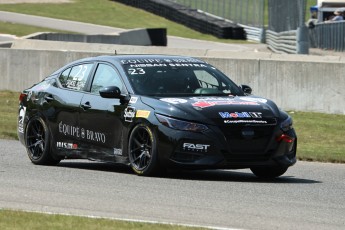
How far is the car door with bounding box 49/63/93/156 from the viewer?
13.0 m

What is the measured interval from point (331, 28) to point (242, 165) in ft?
95.6

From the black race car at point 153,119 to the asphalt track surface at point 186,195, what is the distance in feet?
0.76

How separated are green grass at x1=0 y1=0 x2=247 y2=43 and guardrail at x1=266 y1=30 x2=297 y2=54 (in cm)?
707

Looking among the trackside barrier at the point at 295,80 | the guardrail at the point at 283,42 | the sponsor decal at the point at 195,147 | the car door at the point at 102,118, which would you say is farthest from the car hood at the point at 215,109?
the guardrail at the point at 283,42

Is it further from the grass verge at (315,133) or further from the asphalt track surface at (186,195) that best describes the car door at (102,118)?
the grass verge at (315,133)

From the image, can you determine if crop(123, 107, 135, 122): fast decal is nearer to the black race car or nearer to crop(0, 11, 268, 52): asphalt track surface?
the black race car

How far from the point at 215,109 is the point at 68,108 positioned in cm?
220

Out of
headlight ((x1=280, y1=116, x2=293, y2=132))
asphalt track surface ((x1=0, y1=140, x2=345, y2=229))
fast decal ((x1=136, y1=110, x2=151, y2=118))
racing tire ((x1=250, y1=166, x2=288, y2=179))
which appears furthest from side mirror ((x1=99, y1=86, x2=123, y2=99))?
headlight ((x1=280, y1=116, x2=293, y2=132))

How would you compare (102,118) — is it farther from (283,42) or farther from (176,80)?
(283,42)

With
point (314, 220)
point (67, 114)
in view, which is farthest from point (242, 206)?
point (67, 114)

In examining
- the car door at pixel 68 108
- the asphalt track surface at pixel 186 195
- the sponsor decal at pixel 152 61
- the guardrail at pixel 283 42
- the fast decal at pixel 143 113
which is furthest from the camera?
the guardrail at pixel 283 42

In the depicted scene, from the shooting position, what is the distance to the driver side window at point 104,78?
1274 centimetres

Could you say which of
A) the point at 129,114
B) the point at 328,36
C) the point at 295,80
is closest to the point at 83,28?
the point at 328,36

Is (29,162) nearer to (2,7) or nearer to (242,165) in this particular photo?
(242,165)
